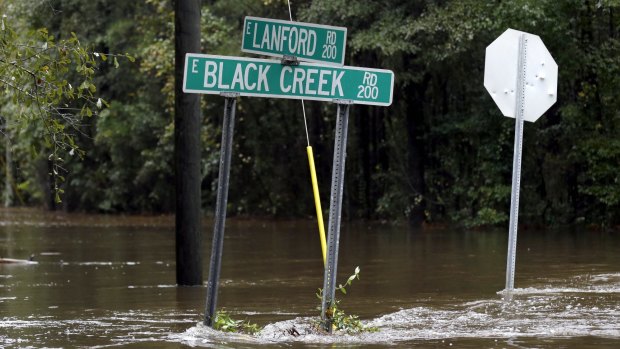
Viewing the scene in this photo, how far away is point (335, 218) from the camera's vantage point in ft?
36.7

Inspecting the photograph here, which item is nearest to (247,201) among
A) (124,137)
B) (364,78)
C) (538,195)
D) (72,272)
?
(124,137)

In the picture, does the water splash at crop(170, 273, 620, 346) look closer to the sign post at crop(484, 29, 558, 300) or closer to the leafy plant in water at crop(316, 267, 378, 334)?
the leafy plant in water at crop(316, 267, 378, 334)

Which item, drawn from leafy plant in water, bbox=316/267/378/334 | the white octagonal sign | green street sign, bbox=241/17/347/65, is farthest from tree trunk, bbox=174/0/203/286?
leafy plant in water, bbox=316/267/378/334

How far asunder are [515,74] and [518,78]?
0.06 m

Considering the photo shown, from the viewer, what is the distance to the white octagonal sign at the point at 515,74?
48.7ft

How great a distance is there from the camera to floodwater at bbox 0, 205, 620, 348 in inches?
441

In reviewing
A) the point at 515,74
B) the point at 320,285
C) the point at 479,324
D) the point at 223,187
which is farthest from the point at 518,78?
the point at 223,187

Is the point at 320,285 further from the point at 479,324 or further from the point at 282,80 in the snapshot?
the point at 282,80

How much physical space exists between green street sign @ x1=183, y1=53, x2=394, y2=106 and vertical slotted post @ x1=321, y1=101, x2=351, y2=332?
186mm

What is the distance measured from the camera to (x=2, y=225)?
41500 millimetres

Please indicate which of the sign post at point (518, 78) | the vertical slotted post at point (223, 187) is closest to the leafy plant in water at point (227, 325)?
the vertical slotted post at point (223, 187)

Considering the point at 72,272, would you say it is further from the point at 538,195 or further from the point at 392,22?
the point at 538,195

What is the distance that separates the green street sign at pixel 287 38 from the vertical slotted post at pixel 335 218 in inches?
19.8

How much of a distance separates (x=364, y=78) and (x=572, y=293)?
4.64m
